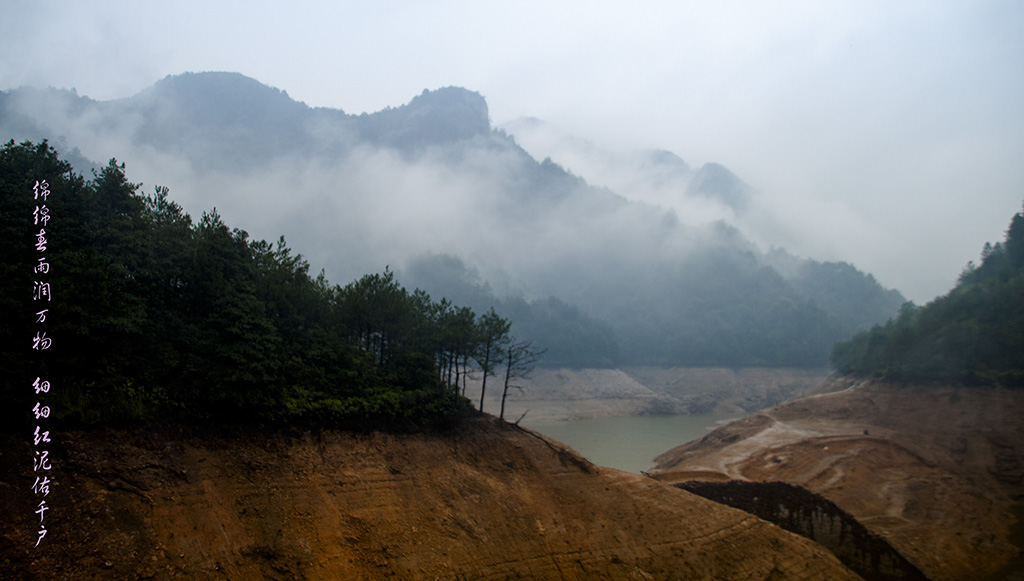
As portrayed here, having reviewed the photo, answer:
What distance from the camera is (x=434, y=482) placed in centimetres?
2020

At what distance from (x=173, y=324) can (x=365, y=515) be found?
36.9 ft

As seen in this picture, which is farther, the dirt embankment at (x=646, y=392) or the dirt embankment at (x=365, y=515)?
the dirt embankment at (x=646, y=392)

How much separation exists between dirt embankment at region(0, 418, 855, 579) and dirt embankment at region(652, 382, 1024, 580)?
12882 millimetres

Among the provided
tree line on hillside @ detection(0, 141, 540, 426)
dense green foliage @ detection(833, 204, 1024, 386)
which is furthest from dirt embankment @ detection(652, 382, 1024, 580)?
tree line on hillside @ detection(0, 141, 540, 426)

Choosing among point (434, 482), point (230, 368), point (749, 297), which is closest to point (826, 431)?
point (434, 482)

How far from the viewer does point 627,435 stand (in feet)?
247

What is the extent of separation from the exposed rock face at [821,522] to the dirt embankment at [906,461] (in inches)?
119

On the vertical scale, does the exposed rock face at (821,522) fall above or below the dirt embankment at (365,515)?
below

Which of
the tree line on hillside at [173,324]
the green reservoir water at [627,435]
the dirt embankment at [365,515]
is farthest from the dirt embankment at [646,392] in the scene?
the dirt embankment at [365,515]

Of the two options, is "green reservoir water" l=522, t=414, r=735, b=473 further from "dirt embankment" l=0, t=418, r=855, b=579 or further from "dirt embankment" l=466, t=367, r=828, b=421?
"dirt embankment" l=0, t=418, r=855, b=579

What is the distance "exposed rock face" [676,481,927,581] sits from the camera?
25203 millimetres

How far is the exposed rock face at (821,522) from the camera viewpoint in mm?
25203

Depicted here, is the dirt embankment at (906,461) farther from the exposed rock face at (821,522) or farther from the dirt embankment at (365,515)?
the dirt embankment at (365,515)

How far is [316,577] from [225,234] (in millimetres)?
16897
